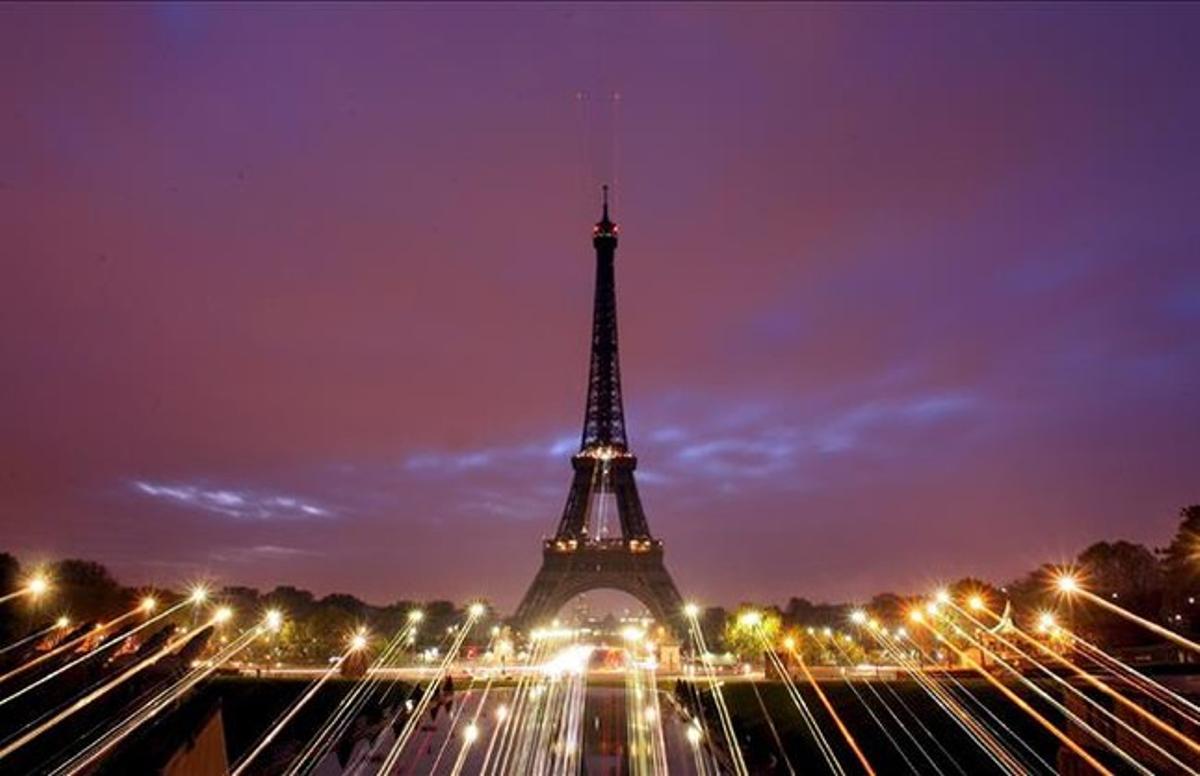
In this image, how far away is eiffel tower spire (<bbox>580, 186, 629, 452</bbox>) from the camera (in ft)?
232

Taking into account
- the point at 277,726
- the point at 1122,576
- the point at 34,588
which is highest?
the point at 1122,576

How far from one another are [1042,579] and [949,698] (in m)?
64.3

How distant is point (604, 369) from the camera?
72375 millimetres

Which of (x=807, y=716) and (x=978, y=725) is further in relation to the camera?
(x=807, y=716)

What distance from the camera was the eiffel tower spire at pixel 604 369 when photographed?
70812 mm

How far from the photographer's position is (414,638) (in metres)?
72.6

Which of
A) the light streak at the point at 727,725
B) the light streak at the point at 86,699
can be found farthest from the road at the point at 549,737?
the light streak at the point at 86,699

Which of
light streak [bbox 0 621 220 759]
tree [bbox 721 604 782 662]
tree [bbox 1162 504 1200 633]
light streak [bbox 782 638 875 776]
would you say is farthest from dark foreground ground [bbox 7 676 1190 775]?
tree [bbox 1162 504 1200 633]

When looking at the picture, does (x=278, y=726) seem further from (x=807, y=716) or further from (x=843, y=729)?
(x=843, y=729)

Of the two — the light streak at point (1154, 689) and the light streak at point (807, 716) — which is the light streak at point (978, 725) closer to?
the light streak at point (807, 716)

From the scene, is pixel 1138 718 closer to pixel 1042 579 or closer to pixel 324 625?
pixel 324 625

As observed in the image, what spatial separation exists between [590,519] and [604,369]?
1376cm

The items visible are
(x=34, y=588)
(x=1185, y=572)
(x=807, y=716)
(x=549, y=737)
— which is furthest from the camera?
(x=1185, y=572)

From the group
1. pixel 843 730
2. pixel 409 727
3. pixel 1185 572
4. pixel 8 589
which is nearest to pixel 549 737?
pixel 409 727
